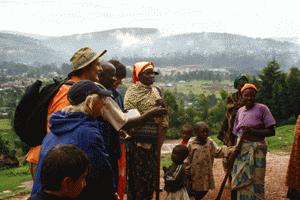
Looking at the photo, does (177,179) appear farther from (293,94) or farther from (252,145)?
(293,94)

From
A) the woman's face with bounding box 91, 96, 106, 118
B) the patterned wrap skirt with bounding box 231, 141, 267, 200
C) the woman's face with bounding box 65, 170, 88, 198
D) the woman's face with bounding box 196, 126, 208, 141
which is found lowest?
the patterned wrap skirt with bounding box 231, 141, 267, 200

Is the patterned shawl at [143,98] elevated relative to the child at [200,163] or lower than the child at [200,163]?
elevated

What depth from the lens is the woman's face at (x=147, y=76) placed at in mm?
5035

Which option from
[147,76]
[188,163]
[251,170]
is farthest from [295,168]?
[147,76]

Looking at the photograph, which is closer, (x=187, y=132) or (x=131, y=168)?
(x=131, y=168)

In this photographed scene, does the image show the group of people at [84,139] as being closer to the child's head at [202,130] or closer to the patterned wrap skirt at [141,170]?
the patterned wrap skirt at [141,170]

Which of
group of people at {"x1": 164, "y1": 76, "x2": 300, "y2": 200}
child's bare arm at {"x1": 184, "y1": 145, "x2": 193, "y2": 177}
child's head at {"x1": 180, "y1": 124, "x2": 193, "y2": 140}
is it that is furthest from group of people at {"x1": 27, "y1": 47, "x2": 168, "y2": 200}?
child's head at {"x1": 180, "y1": 124, "x2": 193, "y2": 140}

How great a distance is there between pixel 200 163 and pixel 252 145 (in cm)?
70

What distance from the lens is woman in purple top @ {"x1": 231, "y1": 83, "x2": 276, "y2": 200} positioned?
5246mm

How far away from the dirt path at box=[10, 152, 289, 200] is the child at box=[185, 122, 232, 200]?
1304 mm

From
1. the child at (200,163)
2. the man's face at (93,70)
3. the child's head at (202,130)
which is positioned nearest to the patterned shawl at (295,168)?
the child at (200,163)

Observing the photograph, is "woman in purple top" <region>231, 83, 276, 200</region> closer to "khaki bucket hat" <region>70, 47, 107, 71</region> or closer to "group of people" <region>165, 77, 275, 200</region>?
"group of people" <region>165, 77, 275, 200</region>

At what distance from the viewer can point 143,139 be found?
5023mm

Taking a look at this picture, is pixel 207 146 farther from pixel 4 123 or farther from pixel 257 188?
pixel 4 123
